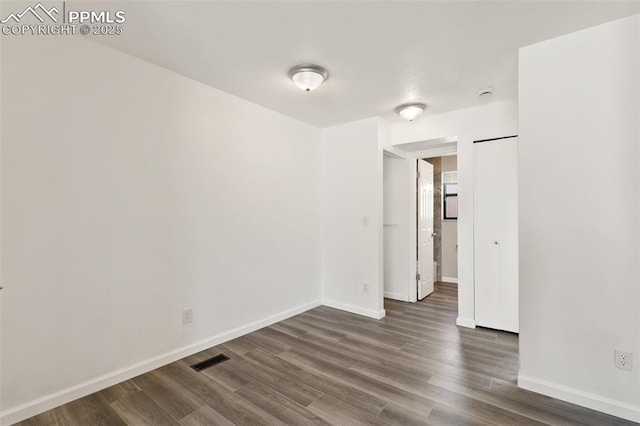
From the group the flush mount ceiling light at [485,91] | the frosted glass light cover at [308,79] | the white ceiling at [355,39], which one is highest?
the white ceiling at [355,39]

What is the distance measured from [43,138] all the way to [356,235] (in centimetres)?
315

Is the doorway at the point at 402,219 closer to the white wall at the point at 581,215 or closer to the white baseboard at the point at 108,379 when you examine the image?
the white wall at the point at 581,215

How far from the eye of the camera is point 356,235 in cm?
388

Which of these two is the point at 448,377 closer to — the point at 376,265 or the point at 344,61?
the point at 376,265

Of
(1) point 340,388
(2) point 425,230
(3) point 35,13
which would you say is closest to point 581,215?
(1) point 340,388

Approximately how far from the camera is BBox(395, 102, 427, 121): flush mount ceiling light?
3.26m

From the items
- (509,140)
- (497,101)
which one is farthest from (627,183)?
(497,101)

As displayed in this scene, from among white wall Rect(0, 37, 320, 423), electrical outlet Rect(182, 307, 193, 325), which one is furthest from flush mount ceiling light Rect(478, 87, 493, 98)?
electrical outlet Rect(182, 307, 193, 325)

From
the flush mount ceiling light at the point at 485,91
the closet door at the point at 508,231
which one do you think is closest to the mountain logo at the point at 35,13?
the flush mount ceiling light at the point at 485,91

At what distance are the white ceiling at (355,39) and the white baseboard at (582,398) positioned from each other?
2.49 metres

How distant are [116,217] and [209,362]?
1.45 meters

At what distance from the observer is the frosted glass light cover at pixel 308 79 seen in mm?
2439

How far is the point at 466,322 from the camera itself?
337cm

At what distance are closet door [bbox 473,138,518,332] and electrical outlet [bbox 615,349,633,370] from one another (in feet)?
4.29
